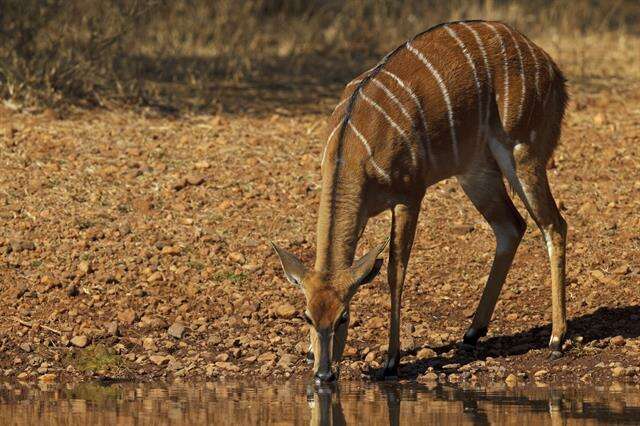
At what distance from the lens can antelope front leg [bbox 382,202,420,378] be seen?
7.61 metres

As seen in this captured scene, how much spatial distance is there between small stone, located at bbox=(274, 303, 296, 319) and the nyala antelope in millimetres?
998

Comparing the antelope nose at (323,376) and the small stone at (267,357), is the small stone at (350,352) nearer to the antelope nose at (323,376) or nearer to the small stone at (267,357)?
the small stone at (267,357)

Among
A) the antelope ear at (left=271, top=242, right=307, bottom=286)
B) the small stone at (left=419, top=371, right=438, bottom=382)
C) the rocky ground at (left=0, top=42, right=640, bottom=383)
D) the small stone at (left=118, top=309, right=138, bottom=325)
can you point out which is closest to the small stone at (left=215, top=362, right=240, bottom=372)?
the rocky ground at (left=0, top=42, right=640, bottom=383)

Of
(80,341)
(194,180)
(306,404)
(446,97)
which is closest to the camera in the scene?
(306,404)

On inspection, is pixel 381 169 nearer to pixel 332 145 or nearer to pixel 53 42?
pixel 332 145

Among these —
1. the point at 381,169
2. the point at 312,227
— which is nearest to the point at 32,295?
the point at 312,227

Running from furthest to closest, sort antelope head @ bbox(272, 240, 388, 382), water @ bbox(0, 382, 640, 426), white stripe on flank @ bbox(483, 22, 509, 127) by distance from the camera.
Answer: white stripe on flank @ bbox(483, 22, 509, 127)
antelope head @ bbox(272, 240, 388, 382)
water @ bbox(0, 382, 640, 426)

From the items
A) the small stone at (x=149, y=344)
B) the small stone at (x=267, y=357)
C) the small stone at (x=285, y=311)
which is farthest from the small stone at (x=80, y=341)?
Result: the small stone at (x=285, y=311)

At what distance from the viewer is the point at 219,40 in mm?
14117

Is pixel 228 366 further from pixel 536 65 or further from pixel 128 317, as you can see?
pixel 536 65

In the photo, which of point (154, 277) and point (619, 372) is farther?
point (154, 277)

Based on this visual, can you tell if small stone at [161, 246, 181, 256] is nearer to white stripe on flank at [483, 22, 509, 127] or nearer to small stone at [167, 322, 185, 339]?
small stone at [167, 322, 185, 339]

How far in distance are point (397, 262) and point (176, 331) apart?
1.48 metres

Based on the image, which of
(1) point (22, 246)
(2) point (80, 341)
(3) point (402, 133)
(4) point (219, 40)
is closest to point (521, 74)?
(3) point (402, 133)
